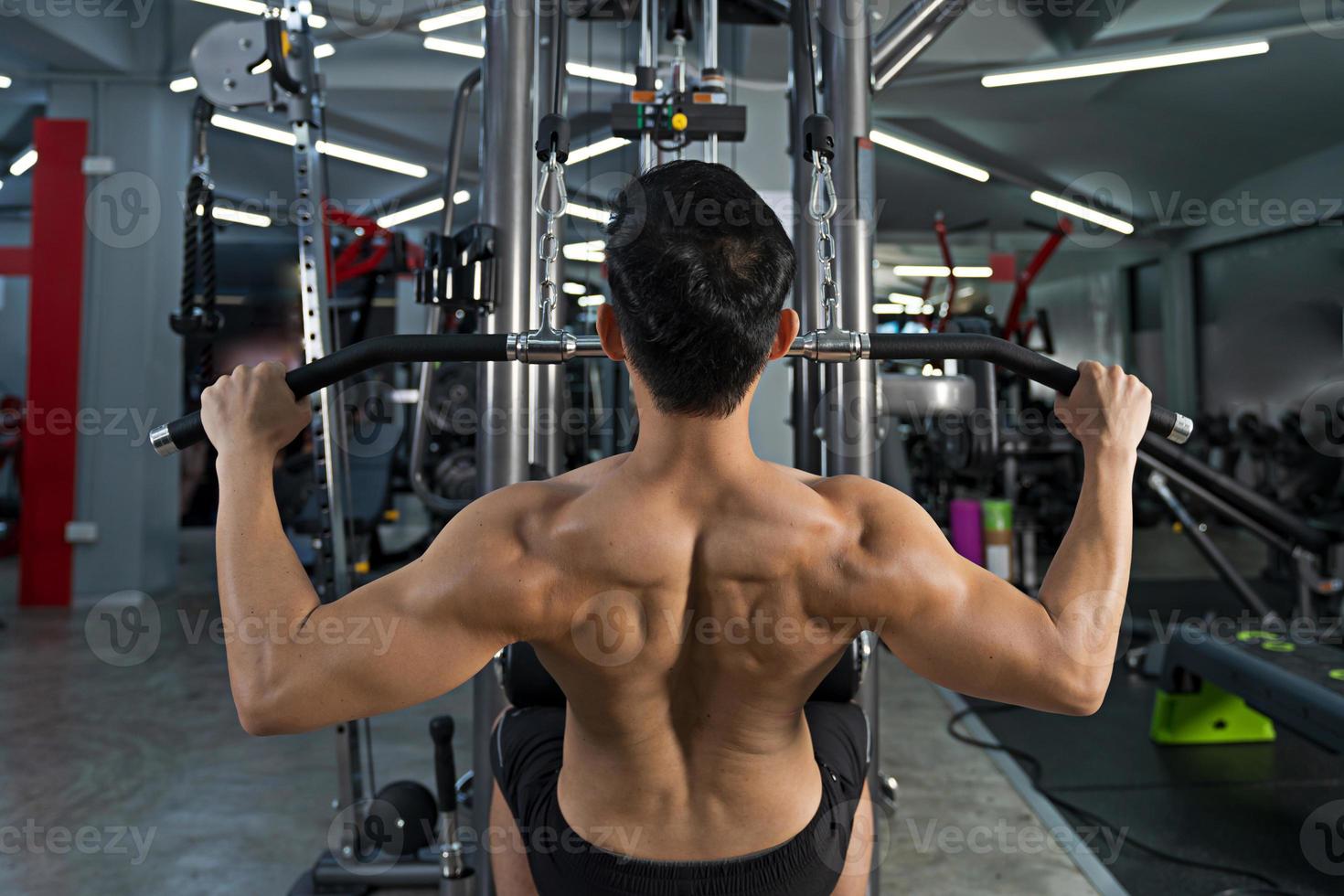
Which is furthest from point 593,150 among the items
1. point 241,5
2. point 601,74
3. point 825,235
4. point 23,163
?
point 825,235

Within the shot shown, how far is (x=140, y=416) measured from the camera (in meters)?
4.93

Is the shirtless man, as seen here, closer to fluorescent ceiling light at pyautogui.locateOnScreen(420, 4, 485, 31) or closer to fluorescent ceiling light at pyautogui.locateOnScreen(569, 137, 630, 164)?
fluorescent ceiling light at pyautogui.locateOnScreen(420, 4, 485, 31)

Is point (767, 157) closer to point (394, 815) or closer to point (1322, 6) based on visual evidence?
point (1322, 6)

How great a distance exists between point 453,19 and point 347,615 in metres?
4.37

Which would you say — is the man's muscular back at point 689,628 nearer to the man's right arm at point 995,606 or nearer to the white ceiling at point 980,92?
the man's right arm at point 995,606

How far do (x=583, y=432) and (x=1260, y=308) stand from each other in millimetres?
6771

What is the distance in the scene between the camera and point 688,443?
90 centimetres

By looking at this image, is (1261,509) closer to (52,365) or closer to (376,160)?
(52,365)

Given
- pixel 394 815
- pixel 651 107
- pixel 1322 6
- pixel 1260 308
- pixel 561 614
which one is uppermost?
pixel 1322 6

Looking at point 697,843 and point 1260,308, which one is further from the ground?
point 1260,308

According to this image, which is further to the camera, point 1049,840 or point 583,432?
point 583,432

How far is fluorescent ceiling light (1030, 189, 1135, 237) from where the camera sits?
8258 millimetres

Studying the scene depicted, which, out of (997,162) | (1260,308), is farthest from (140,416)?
(1260,308)

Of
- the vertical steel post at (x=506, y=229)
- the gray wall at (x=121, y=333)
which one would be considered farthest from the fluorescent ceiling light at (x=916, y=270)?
the vertical steel post at (x=506, y=229)
